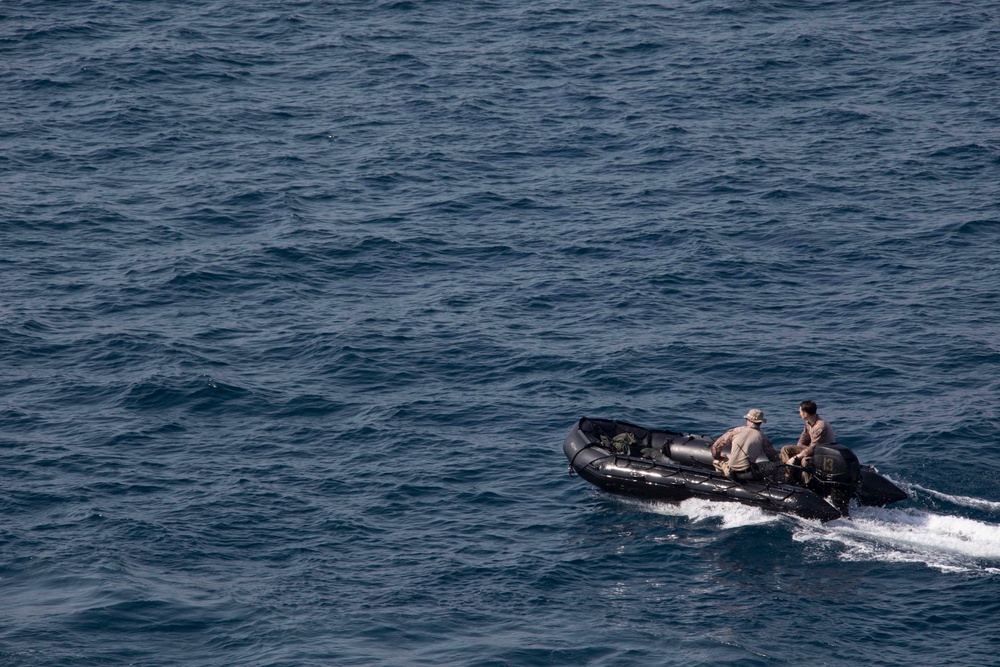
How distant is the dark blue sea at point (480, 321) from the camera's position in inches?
972

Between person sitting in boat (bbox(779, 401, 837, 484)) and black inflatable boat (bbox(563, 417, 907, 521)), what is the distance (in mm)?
174

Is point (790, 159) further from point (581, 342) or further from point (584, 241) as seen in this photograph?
point (581, 342)

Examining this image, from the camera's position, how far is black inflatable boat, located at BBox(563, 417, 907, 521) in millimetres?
26859

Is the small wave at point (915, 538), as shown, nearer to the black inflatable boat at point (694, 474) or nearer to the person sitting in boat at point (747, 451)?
the black inflatable boat at point (694, 474)

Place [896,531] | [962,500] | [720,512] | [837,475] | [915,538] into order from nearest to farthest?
[915,538] → [896,531] → [837,475] → [962,500] → [720,512]

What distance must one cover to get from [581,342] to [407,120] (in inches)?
763

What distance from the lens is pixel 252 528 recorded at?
91.0 ft

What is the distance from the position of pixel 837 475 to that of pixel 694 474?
3.01 meters

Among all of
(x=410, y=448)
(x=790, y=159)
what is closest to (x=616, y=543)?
(x=410, y=448)

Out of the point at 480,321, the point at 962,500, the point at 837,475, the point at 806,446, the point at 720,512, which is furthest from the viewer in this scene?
the point at 480,321

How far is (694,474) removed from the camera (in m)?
27.8

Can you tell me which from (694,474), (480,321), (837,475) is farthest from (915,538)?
(480,321)

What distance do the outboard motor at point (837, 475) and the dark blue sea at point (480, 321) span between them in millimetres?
605

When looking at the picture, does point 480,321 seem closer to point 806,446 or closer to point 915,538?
point 806,446
